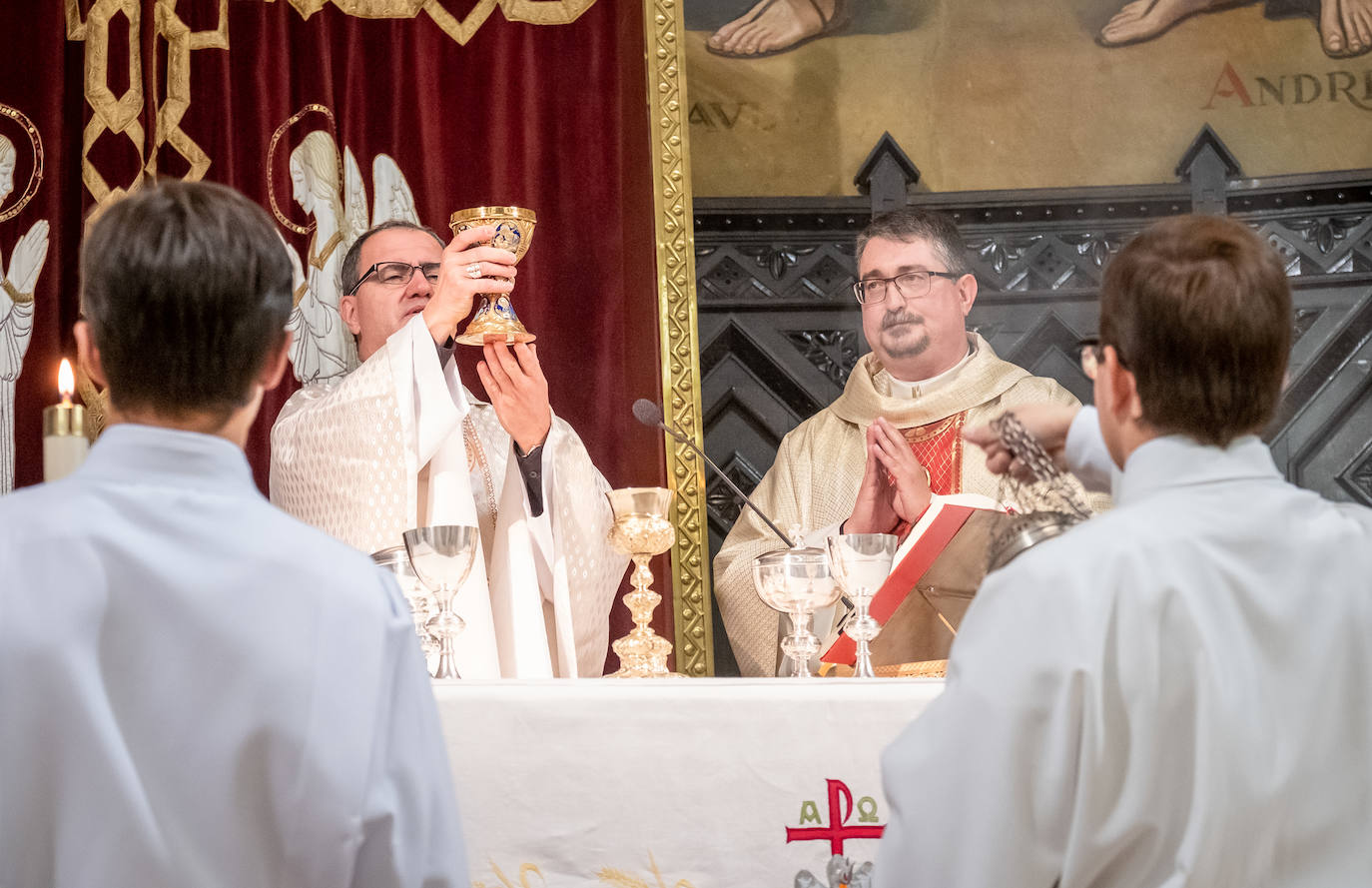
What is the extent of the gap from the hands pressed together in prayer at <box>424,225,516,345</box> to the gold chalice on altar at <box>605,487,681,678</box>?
0.71 m

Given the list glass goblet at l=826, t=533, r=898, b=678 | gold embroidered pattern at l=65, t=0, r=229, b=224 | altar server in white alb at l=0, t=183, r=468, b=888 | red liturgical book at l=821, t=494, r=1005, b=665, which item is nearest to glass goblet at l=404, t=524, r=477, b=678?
glass goblet at l=826, t=533, r=898, b=678

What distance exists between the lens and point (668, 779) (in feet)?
7.17

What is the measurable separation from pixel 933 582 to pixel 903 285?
1.68 metres

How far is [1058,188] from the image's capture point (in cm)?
432

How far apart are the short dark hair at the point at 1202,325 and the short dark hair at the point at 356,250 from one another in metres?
3.04

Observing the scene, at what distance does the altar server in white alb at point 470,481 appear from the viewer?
11.6 ft

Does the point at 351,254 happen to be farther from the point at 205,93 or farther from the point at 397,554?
the point at 397,554

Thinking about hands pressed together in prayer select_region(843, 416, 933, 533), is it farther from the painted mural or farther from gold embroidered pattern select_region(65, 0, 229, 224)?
gold embroidered pattern select_region(65, 0, 229, 224)

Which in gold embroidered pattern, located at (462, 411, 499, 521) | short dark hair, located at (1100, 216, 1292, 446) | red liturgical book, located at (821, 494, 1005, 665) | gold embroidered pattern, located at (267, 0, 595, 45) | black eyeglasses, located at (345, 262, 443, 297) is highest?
gold embroidered pattern, located at (267, 0, 595, 45)

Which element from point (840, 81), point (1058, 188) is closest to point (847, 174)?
point (840, 81)

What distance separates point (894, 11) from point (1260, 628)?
332 cm

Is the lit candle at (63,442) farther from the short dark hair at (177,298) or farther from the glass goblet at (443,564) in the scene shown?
the glass goblet at (443,564)

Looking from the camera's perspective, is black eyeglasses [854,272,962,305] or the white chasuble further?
black eyeglasses [854,272,962,305]

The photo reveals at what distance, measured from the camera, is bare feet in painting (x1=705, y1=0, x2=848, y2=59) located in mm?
4398
